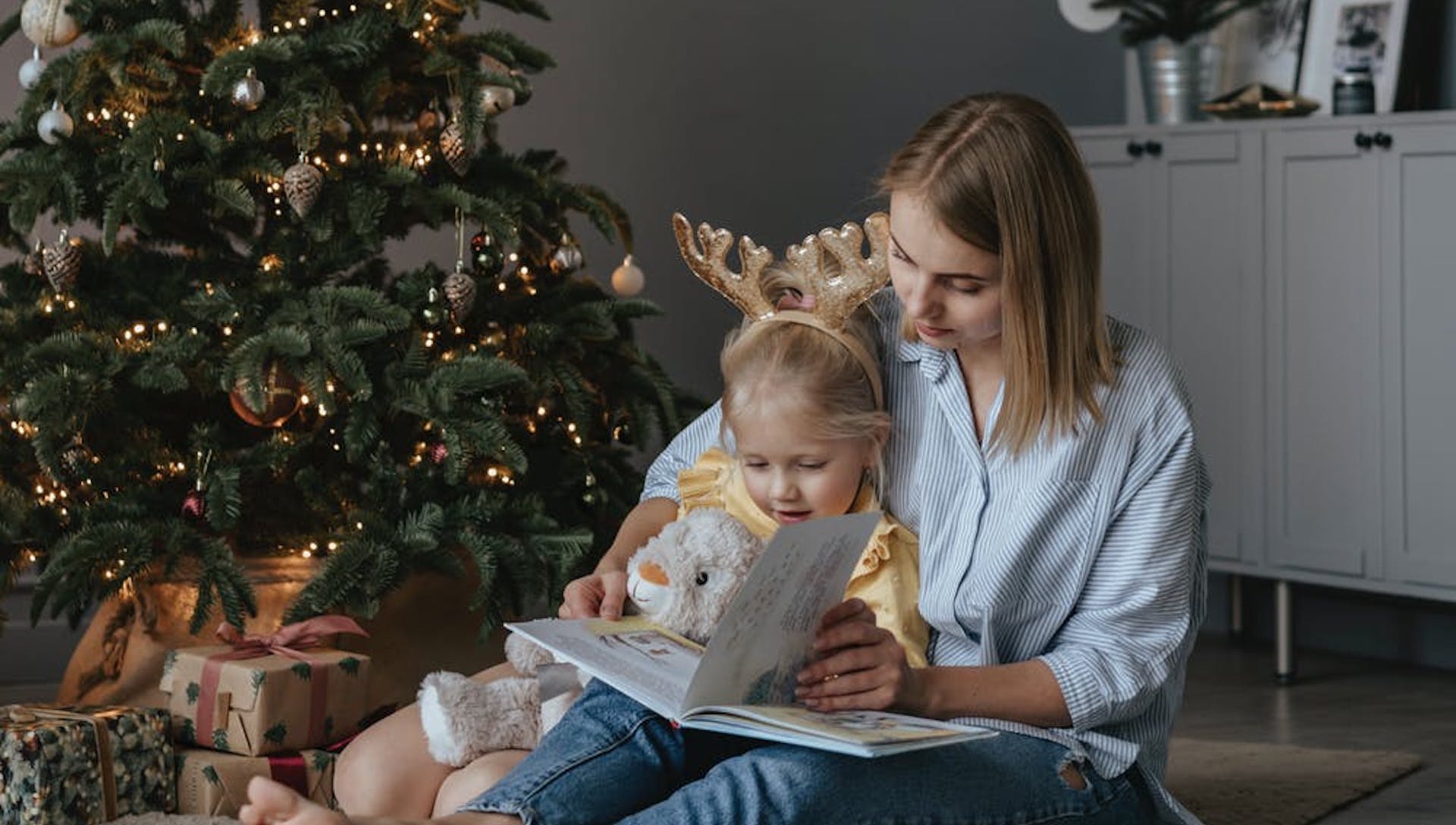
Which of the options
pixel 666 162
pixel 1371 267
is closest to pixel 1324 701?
pixel 1371 267

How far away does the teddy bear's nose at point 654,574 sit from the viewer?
1.75 m

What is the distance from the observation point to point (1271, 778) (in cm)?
262

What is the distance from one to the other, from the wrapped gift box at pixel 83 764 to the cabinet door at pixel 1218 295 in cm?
198

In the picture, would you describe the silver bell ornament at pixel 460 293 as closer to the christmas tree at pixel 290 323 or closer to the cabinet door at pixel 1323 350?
the christmas tree at pixel 290 323

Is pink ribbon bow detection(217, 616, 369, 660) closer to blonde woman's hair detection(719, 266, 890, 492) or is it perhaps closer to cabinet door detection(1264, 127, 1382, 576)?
blonde woman's hair detection(719, 266, 890, 492)

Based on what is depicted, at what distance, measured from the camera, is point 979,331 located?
5.55 ft

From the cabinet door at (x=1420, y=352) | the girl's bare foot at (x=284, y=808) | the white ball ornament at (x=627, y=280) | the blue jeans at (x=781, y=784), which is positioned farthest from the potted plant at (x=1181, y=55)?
the girl's bare foot at (x=284, y=808)

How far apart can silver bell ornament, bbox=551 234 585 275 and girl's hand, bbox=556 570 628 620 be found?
39.1 inches

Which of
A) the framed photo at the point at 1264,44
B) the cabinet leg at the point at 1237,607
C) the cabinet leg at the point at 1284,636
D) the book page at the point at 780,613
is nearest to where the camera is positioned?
the book page at the point at 780,613

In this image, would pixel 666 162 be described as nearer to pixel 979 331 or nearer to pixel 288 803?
pixel 979 331

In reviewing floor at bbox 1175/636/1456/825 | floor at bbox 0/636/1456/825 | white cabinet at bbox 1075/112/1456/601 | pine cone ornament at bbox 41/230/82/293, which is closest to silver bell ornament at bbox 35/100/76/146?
pine cone ornament at bbox 41/230/82/293

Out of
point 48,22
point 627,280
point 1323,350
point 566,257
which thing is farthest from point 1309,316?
point 48,22

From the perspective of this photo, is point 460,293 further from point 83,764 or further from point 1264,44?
point 1264,44

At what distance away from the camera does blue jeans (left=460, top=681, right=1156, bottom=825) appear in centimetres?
152
